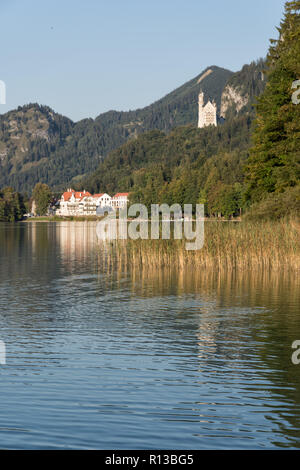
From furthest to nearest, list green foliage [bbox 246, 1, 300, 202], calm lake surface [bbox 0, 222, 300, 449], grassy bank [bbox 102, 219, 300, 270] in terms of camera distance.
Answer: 1. green foliage [bbox 246, 1, 300, 202]
2. grassy bank [bbox 102, 219, 300, 270]
3. calm lake surface [bbox 0, 222, 300, 449]

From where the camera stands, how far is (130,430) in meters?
10.4

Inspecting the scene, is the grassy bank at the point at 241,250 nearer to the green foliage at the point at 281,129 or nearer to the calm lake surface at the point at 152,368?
the calm lake surface at the point at 152,368

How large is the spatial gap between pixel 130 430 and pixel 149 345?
6.80 m

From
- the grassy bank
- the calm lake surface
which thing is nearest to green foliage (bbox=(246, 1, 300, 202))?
the grassy bank

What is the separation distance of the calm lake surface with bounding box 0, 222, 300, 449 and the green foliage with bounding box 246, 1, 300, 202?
71.7ft

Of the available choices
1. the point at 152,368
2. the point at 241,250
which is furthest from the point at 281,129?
the point at 152,368

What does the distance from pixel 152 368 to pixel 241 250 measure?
20.9 meters

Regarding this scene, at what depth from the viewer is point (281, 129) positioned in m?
53.2

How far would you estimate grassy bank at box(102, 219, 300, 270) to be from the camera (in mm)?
33250

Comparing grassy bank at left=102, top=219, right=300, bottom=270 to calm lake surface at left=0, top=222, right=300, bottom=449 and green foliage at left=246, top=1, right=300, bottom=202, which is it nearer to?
calm lake surface at left=0, top=222, right=300, bottom=449

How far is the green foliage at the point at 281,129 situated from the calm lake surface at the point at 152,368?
21868 mm

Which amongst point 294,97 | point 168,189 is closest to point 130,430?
point 294,97

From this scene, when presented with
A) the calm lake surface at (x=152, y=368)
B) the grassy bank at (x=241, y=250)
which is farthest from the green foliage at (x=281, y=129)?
the calm lake surface at (x=152, y=368)
